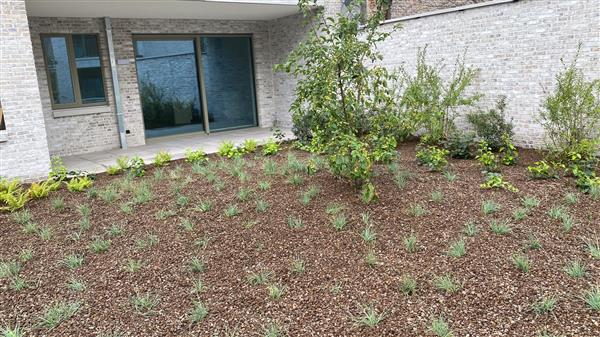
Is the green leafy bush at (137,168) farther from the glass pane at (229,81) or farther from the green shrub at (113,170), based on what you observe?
the glass pane at (229,81)

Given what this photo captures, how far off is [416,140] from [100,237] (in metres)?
6.35

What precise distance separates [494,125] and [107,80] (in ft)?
26.3

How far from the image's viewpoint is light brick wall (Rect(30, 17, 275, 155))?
9500 millimetres

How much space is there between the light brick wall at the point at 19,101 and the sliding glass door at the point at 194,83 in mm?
4088

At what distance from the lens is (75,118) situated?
9.96 m

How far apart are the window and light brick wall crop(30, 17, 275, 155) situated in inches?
6.4

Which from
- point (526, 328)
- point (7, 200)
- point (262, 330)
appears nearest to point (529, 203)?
point (526, 328)

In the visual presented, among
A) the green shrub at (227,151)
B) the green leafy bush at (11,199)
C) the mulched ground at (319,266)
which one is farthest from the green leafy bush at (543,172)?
the green leafy bush at (11,199)

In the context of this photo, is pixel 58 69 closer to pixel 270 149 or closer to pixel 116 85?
pixel 116 85

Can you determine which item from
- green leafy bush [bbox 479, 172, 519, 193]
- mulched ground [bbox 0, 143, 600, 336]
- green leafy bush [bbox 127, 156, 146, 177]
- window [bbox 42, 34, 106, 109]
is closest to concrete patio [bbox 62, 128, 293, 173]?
green leafy bush [bbox 127, 156, 146, 177]

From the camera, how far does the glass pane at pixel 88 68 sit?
9.92 metres

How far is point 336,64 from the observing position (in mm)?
4855

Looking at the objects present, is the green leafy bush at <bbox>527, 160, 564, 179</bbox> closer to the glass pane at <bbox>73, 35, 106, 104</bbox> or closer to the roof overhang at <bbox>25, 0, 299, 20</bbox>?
the roof overhang at <bbox>25, 0, 299, 20</bbox>

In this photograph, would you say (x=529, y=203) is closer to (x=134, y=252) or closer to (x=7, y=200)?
(x=134, y=252)
